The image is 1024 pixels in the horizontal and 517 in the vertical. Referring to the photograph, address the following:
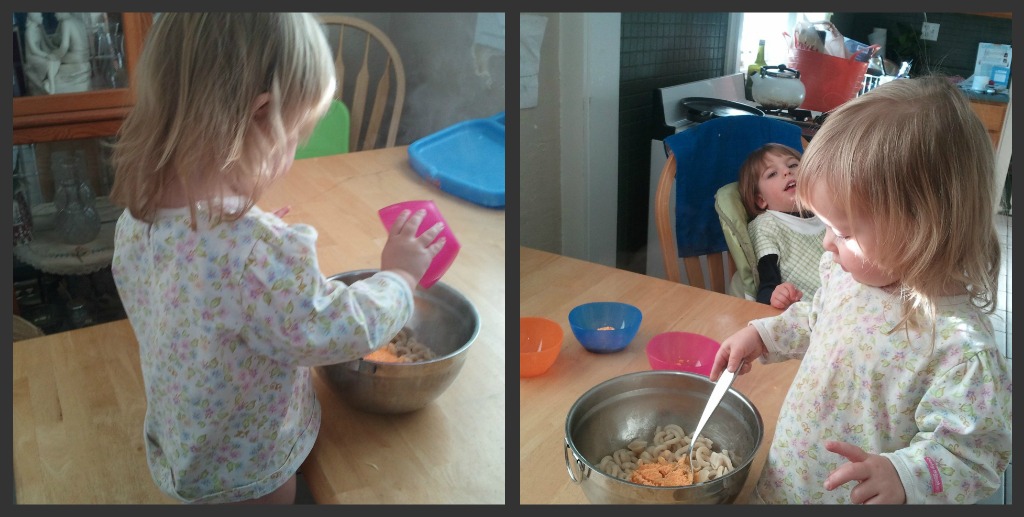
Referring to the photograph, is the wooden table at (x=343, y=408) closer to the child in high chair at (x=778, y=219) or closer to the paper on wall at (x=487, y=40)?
the paper on wall at (x=487, y=40)

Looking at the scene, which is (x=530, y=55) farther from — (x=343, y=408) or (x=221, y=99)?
(x=343, y=408)

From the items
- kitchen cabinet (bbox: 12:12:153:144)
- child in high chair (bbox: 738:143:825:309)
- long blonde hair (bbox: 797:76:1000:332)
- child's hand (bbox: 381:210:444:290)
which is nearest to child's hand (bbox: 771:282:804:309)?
child in high chair (bbox: 738:143:825:309)

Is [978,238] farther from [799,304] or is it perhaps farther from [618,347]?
[618,347]

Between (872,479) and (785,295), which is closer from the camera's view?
(872,479)

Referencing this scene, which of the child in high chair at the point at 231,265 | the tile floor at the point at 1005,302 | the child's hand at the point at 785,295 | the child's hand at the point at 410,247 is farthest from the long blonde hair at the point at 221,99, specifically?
the tile floor at the point at 1005,302

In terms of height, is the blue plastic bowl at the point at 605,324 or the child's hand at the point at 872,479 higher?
the blue plastic bowl at the point at 605,324

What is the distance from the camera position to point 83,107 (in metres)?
0.51

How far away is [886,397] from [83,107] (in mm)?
670

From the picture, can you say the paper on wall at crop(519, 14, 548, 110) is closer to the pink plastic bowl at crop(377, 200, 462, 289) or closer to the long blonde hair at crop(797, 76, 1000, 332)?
the pink plastic bowl at crop(377, 200, 462, 289)

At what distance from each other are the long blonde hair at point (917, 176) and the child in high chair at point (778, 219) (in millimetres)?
39

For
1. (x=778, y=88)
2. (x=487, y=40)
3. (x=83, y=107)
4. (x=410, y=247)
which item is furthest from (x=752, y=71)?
(x=83, y=107)

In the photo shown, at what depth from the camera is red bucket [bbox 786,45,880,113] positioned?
1.83 feet

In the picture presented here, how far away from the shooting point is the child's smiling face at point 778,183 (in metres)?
0.57

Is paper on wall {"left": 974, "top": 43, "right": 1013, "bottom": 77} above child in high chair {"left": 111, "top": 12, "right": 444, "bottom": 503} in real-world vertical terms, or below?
above
